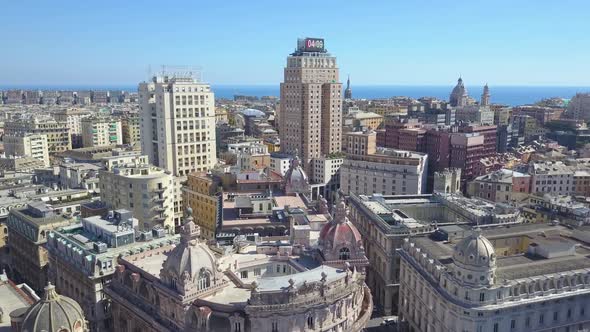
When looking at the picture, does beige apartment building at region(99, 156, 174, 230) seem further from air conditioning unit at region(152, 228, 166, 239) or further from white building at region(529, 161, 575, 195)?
white building at region(529, 161, 575, 195)

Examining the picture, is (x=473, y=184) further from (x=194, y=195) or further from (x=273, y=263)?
(x=273, y=263)

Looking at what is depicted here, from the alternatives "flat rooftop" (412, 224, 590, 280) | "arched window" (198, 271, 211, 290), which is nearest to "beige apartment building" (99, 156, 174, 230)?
"arched window" (198, 271, 211, 290)

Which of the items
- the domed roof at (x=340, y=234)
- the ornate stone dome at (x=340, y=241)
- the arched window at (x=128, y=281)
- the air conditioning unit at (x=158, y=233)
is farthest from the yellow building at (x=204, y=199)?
the ornate stone dome at (x=340, y=241)

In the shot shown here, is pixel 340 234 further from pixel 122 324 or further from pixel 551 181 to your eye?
pixel 551 181

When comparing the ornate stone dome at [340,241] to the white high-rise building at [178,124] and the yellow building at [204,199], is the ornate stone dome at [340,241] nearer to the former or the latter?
the yellow building at [204,199]

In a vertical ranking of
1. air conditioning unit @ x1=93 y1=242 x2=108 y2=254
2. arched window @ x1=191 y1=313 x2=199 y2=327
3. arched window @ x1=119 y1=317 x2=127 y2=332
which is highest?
air conditioning unit @ x1=93 y1=242 x2=108 y2=254

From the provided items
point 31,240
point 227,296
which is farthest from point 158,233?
point 31,240
